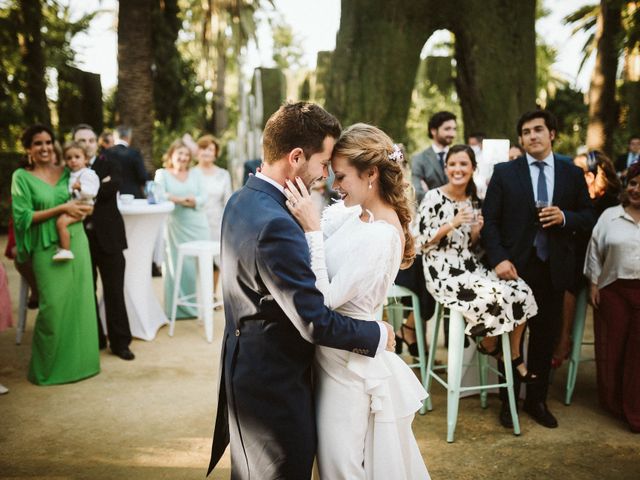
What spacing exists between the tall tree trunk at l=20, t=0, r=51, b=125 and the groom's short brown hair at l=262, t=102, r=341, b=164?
13244mm

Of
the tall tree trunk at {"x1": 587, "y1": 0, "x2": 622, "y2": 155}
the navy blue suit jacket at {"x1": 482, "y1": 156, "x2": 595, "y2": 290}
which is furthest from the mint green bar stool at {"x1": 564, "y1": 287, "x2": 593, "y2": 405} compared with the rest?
the tall tree trunk at {"x1": 587, "y1": 0, "x2": 622, "y2": 155}

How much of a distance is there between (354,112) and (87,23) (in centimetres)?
1559

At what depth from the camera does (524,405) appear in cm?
433

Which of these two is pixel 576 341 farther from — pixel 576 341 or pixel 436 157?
pixel 436 157

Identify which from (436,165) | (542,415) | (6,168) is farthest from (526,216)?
(6,168)

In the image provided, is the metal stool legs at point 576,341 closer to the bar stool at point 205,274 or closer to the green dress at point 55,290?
the bar stool at point 205,274

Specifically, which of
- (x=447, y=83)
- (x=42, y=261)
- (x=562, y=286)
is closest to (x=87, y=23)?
(x=447, y=83)

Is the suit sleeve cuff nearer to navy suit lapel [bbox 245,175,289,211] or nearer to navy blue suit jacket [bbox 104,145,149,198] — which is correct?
navy suit lapel [bbox 245,175,289,211]

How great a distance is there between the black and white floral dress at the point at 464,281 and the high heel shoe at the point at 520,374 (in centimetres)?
46

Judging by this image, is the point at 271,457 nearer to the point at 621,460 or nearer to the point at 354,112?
the point at 621,460

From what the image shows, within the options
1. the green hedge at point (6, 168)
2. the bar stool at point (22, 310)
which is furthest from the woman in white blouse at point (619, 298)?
the green hedge at point (6, 168)

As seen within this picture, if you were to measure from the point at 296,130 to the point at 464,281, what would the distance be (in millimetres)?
2317

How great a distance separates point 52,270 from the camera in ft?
15.8

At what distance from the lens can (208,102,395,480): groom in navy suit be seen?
198 centimetres
